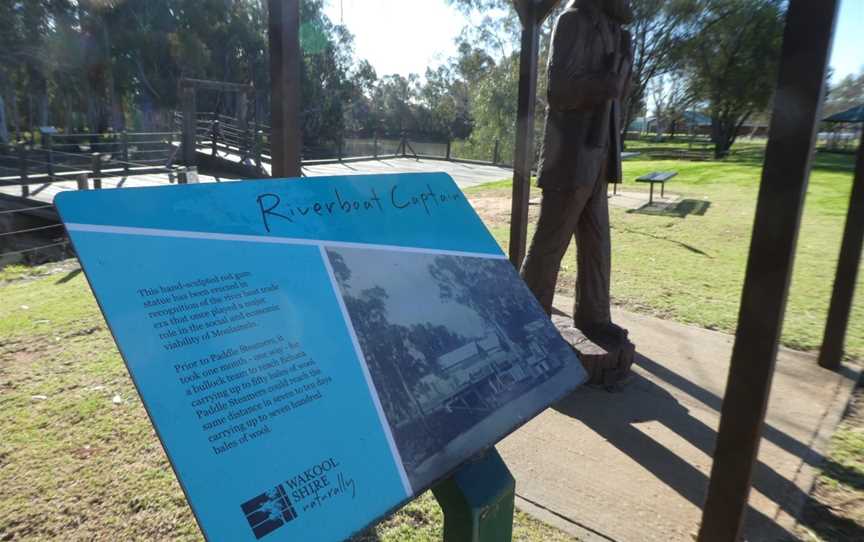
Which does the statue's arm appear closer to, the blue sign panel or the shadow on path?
the shadow on path

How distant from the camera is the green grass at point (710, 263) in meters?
4.69

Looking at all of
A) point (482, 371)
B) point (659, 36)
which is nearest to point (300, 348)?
point (482, 371)

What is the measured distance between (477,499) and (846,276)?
337cm

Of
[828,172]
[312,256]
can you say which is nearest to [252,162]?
[312,256]

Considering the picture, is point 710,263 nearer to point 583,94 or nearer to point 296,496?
point 583,94

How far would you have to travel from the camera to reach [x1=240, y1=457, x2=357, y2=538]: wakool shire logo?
0.94 meters

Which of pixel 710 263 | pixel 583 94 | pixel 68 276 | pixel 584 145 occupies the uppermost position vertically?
pixel 583 94

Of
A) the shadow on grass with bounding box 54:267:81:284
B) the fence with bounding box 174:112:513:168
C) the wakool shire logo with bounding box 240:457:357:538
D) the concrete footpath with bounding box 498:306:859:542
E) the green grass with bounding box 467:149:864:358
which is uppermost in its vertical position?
the fence with bounding box 174:112:513:168

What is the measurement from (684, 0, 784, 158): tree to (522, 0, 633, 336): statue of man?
2747cm

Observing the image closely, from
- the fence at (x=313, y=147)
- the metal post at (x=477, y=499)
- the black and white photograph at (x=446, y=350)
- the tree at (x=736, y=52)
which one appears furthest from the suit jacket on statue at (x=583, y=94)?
the tree at (x=736, y=52)

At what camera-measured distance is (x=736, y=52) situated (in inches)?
1063

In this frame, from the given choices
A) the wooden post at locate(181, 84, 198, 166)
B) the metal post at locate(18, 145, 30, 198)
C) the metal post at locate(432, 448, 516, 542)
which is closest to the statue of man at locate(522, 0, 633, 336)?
the metal post at locate(432, 448, 516, 542)

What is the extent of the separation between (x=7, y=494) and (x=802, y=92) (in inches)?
130

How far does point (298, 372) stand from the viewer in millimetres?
1101
